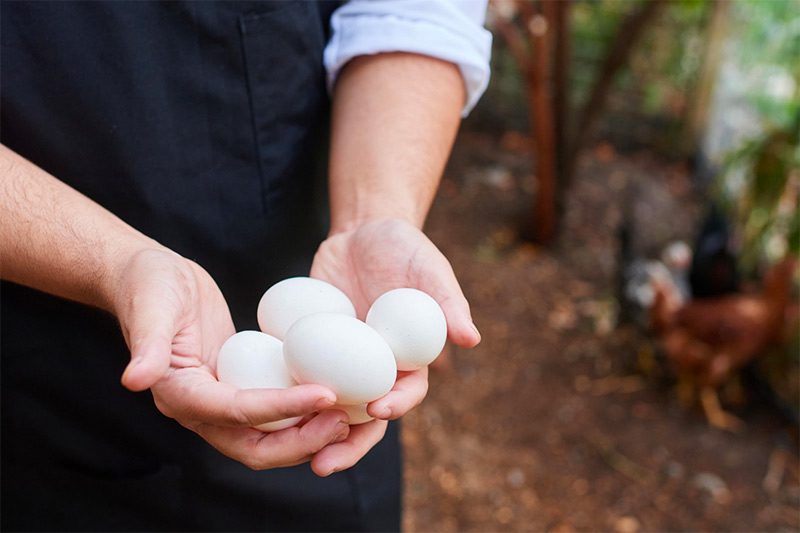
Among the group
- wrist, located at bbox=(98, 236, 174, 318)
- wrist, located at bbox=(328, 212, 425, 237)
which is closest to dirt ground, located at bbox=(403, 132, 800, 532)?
wrist, located at bbox=(328, 212, 425, 237)

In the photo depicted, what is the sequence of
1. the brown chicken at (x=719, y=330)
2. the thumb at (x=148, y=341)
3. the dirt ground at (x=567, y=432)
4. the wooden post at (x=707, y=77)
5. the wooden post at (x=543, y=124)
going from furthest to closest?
1. the wooden post at (x=707, y=77)
2. the wooden post at (x=543, y=124)
3. the brown chicken at (x=719, y=330)
4. the dirt ground at (x=567, y=432)
5. the thumb at (x=148, y=341)

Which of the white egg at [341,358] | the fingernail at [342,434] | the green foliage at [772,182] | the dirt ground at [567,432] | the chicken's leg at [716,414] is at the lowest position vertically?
the dirt ground at [567,432]

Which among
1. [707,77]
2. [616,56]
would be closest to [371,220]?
[616,56]

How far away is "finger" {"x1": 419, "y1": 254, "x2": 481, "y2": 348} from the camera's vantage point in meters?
0.69

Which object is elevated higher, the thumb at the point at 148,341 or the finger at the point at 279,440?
the thumb at the point at 148,341

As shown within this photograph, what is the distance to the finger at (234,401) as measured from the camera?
1.86 feet

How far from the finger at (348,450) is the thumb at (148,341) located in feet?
0.53

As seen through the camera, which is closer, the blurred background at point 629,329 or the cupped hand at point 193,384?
the cupped hand at point 193,384

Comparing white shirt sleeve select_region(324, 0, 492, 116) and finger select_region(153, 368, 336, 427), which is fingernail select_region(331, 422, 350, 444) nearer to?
finger select_region(153, 368, 336, 427)

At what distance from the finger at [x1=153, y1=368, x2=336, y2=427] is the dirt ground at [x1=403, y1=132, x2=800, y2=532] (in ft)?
4.13

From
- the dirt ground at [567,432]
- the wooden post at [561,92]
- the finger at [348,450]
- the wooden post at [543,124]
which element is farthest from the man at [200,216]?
the wooden post at [561,92]

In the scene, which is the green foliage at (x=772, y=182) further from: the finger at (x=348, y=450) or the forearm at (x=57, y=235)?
the forearm at (x=57, y=235)

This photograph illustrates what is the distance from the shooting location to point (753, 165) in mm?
1926

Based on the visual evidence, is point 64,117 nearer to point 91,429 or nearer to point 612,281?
point 91,429
